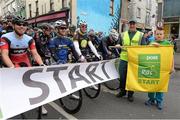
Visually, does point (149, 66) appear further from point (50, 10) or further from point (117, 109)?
point (50, 10)

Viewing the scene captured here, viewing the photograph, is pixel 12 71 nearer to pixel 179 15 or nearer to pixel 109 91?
pixel 109 91

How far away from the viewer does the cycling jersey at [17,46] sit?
5.41 m

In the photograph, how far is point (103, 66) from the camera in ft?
24.7

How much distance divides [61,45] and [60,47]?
0.16 ft

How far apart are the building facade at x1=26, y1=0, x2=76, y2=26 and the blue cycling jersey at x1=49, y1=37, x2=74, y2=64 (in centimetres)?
2043

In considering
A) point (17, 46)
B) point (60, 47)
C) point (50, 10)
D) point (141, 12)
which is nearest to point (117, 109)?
point (60, 47)

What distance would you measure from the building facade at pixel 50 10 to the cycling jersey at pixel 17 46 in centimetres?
2154

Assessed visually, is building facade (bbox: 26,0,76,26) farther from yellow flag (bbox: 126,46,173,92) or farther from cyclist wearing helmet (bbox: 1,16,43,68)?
cyclist wearing helmet (bbox: 1,16,43,68)

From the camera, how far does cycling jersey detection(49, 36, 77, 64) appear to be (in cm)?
669

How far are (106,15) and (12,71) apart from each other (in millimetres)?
27730

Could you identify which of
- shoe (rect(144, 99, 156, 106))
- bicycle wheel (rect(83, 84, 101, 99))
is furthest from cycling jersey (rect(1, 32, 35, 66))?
shoe (rect(144, 99, 156, 106))

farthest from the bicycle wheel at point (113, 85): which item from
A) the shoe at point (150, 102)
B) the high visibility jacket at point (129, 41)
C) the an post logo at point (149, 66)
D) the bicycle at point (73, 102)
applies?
the bicycle at point (73, 102)

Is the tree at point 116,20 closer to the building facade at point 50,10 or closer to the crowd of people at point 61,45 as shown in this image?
the building facade at point 50,10

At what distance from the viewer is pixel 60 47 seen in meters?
6.72
